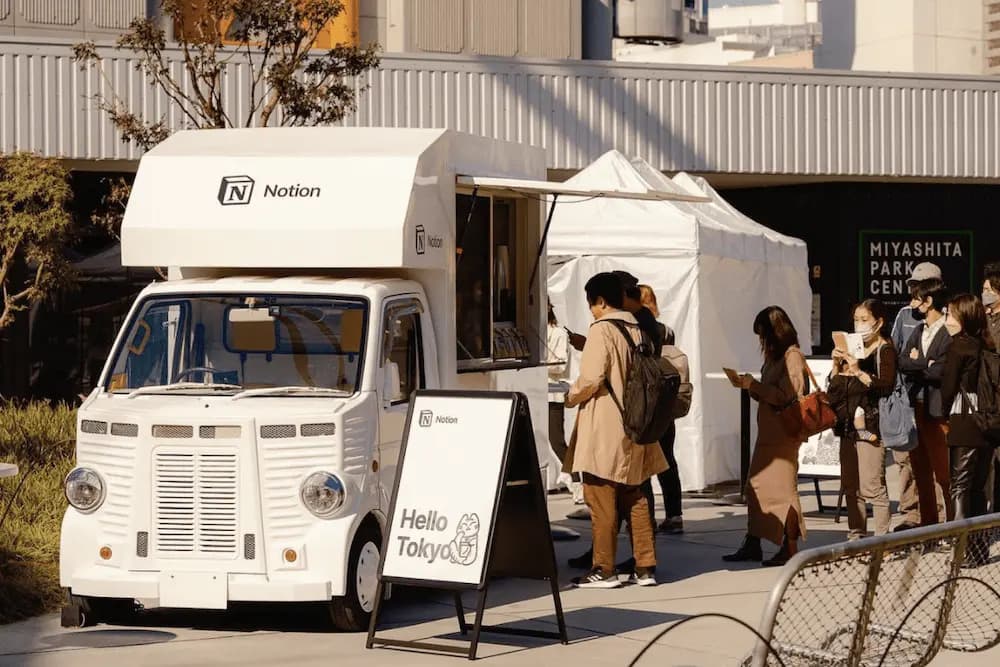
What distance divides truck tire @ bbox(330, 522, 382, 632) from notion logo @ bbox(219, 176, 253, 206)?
2.12m

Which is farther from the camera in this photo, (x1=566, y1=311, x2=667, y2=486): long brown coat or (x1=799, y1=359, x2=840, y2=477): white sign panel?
(x1=799, y1=359, x2=840, y2=477): white sign panel

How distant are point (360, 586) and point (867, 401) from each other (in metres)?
4.59

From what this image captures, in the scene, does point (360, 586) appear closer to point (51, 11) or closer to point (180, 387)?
point (180, 387)

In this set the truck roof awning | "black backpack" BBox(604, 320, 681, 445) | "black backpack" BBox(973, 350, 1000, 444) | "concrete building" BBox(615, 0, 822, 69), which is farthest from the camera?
"concrete building" BBox(615, 0, 822, 69)

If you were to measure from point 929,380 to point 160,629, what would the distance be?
5847 mm

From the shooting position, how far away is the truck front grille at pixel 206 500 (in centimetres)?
934

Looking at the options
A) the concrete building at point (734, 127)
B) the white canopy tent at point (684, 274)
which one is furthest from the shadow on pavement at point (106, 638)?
the concrete building at point (734, 127)

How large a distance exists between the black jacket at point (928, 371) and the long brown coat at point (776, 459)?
1.00m

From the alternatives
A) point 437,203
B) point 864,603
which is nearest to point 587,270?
point 437,203

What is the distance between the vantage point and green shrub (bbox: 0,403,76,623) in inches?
411

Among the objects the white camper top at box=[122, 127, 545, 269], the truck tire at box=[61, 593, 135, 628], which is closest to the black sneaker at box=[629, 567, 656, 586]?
the white camper top at box=[122, 127, 545, 269]

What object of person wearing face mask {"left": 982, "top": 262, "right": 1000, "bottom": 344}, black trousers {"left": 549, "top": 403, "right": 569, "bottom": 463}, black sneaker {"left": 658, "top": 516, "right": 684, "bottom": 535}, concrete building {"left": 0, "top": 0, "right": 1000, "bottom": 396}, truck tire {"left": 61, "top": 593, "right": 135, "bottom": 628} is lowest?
black sneaker {"left": 658, "top": 516, "right": 684, "bottom": 535}

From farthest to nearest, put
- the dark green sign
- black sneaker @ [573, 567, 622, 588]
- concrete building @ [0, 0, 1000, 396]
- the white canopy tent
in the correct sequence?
1. the dark green sign
2. concrete building @ [0, 0, 1000, 396]
3. the white canopy tent
4. black sneaker @ [573, 567, 622, 588]

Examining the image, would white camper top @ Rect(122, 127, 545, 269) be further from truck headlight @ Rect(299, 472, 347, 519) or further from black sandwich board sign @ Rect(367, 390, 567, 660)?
truck headlight @ Rect(299, 472, 347, 519)
